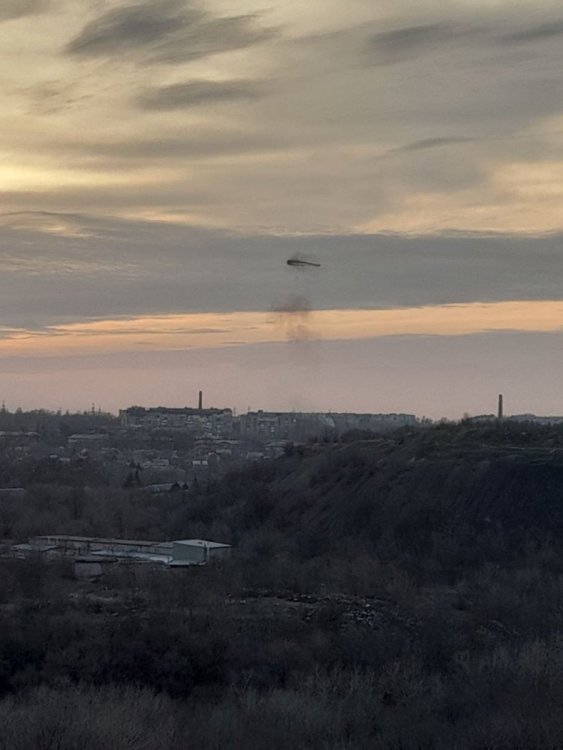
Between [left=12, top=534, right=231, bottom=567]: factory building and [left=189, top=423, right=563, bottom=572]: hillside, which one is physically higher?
[left=189, top=423, right=563, bottom=572]: hillside

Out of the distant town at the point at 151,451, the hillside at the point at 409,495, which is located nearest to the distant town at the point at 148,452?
the distant town at the point at 151,451

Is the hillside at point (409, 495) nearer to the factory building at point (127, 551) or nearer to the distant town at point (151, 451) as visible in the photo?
the factory building at point (127, 551)

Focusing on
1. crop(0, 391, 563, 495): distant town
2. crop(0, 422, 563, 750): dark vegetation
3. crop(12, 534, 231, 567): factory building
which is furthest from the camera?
crop(0, 391, 563, 495): distant town

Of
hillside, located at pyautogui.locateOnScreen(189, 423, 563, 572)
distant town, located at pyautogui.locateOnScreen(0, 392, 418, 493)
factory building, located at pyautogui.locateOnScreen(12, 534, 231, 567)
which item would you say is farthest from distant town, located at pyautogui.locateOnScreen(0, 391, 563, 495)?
factory building, located at pyautogui.locateOnScreen(12, 534, 231, 567)

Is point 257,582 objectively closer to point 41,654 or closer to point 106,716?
point 41,654

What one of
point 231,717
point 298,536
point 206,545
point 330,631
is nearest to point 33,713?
point 231,717

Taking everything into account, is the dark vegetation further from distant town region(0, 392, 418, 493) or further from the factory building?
distant town region(0, 392, 418, 493)

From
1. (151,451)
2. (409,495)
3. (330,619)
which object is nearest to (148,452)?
(151,451)

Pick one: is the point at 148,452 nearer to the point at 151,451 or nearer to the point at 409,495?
the point at 151,451

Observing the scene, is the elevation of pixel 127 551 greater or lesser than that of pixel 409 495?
lesser
